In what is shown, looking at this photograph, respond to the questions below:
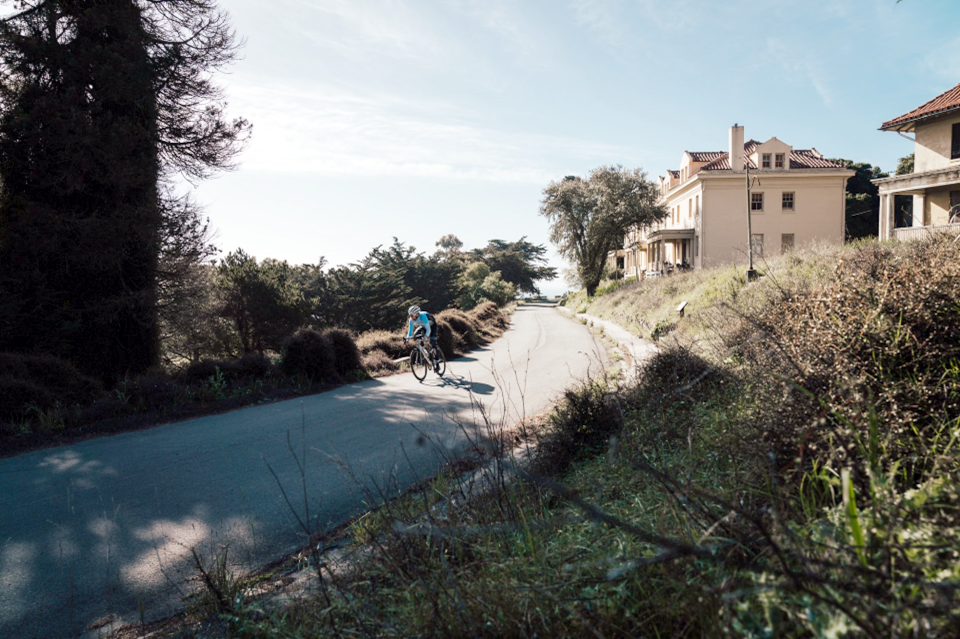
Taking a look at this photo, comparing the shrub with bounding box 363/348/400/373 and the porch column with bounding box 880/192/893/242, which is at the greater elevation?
the porch column with bounding box 880/192/893/242

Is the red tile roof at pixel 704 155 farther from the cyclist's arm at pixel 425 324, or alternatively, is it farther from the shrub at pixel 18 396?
the shrub at pixel 18 396

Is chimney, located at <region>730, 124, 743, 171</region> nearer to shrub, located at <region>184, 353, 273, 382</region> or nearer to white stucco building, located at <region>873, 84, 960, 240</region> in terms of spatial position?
white stucco building, located at <region>873, 84, 960, 240</region>

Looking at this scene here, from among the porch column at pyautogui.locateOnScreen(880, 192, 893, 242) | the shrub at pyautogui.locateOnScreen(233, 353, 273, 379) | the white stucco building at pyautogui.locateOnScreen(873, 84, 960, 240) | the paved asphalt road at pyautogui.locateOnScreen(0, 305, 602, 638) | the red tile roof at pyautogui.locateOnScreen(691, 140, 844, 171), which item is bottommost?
the paved asphalt road at pyautogui.locateOnScreen(0, 305, 602, 638)

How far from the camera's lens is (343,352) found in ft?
49.3

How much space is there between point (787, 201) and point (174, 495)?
4326cm

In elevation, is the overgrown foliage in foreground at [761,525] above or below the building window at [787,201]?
below

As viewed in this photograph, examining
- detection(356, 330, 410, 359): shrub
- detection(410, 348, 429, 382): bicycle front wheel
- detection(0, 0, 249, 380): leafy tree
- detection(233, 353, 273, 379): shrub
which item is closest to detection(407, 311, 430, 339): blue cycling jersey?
detection(410, 348, 429, 382): bicycle front wheel

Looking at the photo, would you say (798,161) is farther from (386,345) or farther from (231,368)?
(231,368)

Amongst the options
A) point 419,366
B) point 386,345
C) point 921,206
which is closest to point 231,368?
point 419,366

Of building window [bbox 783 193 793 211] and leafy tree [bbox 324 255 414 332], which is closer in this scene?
leafy tree [bbox 324 255 414 332]

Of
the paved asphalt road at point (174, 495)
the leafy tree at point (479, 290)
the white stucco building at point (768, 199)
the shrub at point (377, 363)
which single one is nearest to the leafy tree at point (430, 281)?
the leafy tree at point (479, 290)

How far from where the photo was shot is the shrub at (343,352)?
48.6 ft

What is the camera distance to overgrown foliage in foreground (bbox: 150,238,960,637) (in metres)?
1.65

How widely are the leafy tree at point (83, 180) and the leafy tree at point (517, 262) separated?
246 ft
